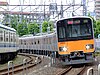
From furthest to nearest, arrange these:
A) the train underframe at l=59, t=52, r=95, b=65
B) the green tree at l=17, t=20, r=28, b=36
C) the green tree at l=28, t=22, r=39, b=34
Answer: the green tree at l=28, t=22, r=39, b=34, the green tree at l=17, t=20, r=28, b=36, the train underframe at l=59, t=52, r=95, b=65

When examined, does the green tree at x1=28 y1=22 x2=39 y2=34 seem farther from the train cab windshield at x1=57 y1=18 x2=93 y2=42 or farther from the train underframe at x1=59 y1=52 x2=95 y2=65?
the train underframe at x1=59 y1=52 x2=95 y2=65

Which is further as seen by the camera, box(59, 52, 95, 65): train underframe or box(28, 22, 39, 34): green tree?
box(28, 22, 39, 34): green tree

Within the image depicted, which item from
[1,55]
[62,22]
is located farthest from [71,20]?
[1,55]

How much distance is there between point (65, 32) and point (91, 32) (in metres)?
1.34

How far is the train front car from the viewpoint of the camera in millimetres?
14719

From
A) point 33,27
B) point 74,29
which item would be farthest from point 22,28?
point 74,29

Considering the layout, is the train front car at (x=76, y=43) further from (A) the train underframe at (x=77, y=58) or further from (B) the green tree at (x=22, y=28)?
(B) the green tree at (x=22, y=28)

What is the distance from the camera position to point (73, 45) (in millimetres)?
14750

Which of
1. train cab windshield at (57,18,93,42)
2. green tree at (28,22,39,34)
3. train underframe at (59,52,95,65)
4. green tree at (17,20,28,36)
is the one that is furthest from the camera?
green tree at (28,22,39,34)

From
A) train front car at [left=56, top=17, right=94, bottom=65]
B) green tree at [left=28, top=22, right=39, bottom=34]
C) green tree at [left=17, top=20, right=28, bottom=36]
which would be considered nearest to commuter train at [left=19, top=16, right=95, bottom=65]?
train front car at [left=56, top=17, right=94, bottom=65]

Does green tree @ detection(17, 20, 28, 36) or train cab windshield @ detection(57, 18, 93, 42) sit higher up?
train cab windshield @ detection(57, 18, 93, 42)

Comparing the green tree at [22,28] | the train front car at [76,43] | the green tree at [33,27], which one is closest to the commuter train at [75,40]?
the train front car at [76,43]

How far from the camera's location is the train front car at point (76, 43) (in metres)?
14.7

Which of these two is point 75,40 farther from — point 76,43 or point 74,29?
point 74,29
